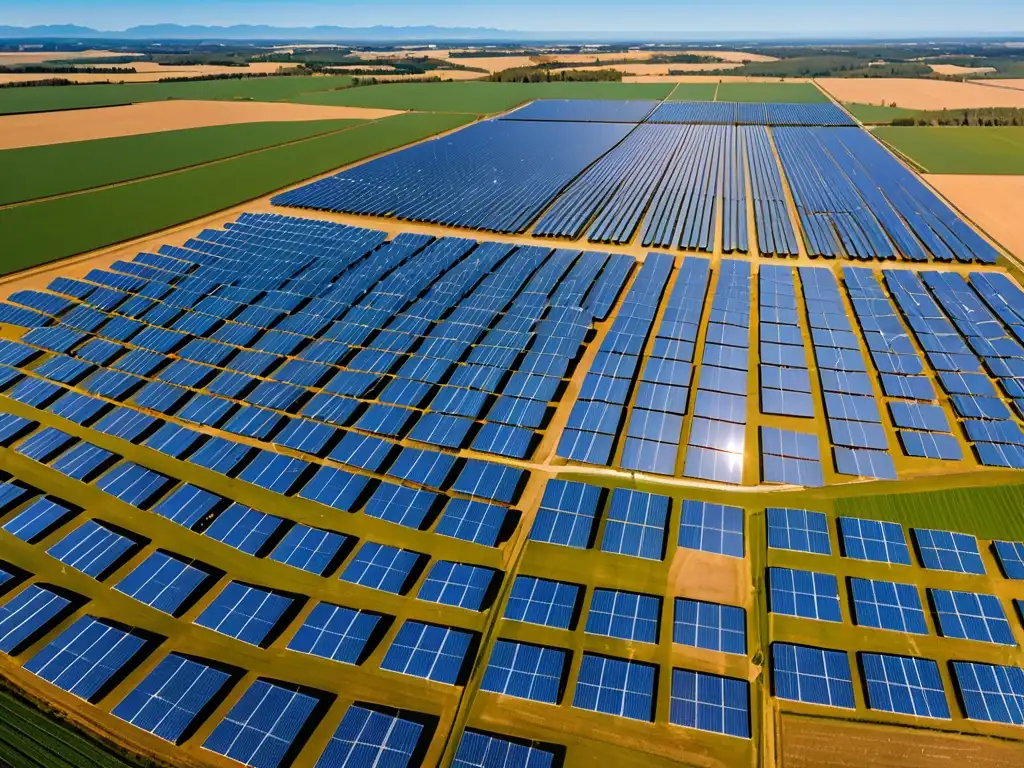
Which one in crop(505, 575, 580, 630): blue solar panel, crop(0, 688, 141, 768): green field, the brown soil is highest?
crop(505, 575, 580, 630): blue solar panel

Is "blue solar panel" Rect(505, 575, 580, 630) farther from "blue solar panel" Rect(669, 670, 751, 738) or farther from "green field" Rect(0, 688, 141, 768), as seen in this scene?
"green field" Rect(0, 688, 141, 768)

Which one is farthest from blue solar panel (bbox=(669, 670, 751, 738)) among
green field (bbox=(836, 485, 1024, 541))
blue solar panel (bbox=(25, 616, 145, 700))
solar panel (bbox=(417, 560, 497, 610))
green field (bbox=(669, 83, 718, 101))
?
green field (bbox=(669, 83, 718, 101))

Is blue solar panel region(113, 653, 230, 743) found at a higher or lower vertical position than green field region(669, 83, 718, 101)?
lower

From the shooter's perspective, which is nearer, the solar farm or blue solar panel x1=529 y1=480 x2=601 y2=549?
the solar farm

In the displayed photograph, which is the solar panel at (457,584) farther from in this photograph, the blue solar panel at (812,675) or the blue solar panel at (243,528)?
the blue solar panel at (812,675)

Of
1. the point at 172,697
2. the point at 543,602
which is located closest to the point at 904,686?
the point at 543,602

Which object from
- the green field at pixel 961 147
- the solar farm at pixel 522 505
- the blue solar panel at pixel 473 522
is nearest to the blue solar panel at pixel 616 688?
the solar farm at pixel 522 505

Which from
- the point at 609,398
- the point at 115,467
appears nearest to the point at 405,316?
the point at 609,398
